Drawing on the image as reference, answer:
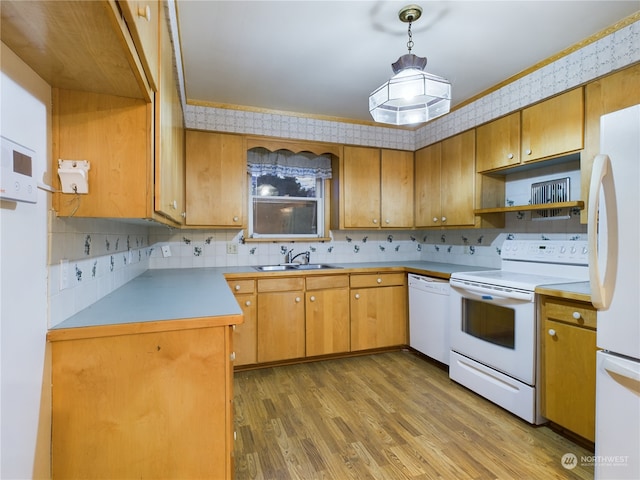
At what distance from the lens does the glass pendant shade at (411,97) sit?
1.73 metres

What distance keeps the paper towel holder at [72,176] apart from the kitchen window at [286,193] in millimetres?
2181

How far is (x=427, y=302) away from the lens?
2.98 m

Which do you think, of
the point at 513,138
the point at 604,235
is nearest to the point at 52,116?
the point at 604,235

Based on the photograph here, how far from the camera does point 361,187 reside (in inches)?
136

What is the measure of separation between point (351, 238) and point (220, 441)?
268 cm

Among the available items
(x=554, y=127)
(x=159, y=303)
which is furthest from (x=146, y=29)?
(x=554, y=127)

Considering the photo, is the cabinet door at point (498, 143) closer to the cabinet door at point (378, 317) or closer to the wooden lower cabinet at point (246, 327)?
the cabinet door at point (378, 317)

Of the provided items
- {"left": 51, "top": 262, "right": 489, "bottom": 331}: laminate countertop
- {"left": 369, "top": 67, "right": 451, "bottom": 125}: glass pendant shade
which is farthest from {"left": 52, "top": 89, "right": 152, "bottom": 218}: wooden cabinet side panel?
{"left": 369, "top": 67, "right": 451, "bottom": 125}: glass pendant shade

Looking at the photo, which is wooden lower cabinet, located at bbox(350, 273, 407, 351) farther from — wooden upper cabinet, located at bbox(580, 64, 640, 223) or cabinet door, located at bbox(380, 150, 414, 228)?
wooden upper cabinet, located at bbox(580, 64, 640, 223)

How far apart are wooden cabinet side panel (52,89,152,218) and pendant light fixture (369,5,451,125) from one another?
3.90 feet

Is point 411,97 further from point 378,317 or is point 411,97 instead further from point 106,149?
point 378,317

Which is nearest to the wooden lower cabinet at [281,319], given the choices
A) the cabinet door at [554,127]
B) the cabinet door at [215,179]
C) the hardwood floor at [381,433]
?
the hardwood floor at [381,433]

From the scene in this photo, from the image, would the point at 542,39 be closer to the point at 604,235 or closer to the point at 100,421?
the point at 604,235

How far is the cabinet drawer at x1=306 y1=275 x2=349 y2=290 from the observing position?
3025mm
